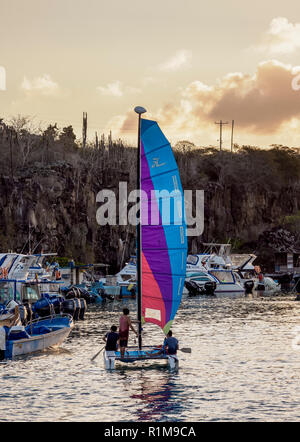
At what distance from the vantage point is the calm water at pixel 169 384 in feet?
77.4

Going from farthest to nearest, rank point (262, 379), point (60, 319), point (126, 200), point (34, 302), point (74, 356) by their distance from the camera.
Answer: point (126, 200) → point (34, 302) → point (60, 319) → point (74, 356) → point (262, 379)

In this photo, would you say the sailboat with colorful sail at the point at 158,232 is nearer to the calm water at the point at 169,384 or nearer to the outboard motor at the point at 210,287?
the calm water at the point at 169,384

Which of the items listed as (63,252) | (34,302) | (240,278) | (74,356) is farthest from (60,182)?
(74,356)

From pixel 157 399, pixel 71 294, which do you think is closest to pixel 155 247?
pixel 157 399

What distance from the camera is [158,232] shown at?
30.5 metres

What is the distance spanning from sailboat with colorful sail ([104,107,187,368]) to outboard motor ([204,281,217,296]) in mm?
57148

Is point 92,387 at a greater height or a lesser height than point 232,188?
lesser

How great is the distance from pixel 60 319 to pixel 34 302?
55.2ft

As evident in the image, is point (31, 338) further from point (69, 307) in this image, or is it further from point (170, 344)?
point (69, 307)

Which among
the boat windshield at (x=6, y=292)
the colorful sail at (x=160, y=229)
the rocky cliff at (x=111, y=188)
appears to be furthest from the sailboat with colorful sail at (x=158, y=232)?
the rocky cliff at (x=111, y=188)

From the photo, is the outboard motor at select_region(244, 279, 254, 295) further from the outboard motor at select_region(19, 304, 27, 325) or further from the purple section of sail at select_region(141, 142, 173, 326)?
the purple section of sail at select_region(141, 142, 173, 326)

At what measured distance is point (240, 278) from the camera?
9906 cm

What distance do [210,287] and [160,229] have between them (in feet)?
191

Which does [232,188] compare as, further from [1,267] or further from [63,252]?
[1,267]
